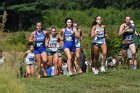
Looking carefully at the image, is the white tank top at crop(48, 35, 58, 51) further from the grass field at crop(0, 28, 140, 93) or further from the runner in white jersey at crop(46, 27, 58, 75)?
the grass field at crop(0, 28, 140, 93)

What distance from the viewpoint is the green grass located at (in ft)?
39.9

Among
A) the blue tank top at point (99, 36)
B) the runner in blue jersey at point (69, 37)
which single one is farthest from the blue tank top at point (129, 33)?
the runner in blue jersey at point (69, 37)

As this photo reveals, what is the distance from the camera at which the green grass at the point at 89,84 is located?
479 inches

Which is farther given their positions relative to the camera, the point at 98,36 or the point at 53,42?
the point at 53,42

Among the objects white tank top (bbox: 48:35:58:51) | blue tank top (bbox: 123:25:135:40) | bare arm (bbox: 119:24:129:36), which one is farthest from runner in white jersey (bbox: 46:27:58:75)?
blue tank top (bbox: 123:25:135:40)

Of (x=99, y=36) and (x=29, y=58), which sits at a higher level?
(x=99, y=36)

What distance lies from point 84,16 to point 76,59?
39109 millimetres

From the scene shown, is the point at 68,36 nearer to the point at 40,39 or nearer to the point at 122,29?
the point at 40,39

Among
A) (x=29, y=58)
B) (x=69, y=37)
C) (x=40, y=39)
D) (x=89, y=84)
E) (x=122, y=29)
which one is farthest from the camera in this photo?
(x=29, y=58)

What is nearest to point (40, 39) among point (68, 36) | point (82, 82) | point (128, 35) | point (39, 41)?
point (39, 41)

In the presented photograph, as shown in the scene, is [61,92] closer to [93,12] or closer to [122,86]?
[122,86]

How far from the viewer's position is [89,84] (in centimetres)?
1315

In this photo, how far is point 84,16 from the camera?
180 ft

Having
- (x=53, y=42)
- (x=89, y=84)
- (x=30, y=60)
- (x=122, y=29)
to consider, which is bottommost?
(x=89, y=84)
